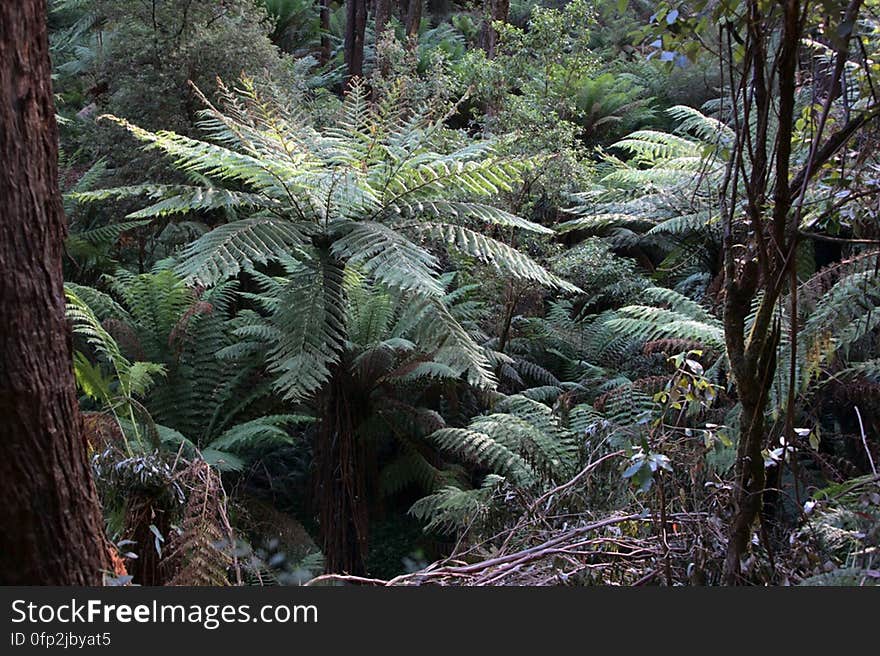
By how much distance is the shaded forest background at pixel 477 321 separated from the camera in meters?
1.87

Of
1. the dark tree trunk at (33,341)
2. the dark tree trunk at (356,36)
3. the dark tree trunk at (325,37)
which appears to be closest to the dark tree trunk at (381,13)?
the dark tree trunk at (356,36)

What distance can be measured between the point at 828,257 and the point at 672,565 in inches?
180

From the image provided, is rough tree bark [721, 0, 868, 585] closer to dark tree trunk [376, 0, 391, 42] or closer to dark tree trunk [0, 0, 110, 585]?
dark tree trunk [0, 0, 110, 585]

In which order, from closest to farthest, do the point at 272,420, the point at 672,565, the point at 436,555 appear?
the point at 672,565 → the point at 272,420 → the point at 436,555

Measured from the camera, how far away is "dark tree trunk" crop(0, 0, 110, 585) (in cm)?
128

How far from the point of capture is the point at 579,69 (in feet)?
17.9

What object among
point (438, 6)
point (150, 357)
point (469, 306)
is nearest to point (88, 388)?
point (150, 357)

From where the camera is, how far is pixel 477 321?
18.9 ft

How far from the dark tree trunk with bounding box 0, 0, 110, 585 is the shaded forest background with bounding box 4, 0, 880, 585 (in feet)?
0.42

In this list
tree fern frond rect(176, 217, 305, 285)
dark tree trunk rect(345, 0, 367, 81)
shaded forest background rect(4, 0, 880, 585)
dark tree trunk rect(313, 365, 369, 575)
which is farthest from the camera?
dark tree trunk rect(345, 0, 367, 81)

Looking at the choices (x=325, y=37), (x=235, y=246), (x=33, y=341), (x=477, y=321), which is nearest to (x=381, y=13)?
(x=325, y=37)

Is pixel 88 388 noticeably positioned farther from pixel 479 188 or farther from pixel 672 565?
pixel 672 565

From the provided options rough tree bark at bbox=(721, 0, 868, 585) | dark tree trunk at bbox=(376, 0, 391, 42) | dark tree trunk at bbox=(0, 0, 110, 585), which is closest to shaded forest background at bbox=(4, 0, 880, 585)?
rough tree bark at bbox=(721, 0, 868, 585)

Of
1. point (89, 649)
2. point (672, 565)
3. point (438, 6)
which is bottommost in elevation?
point (672, 565)
